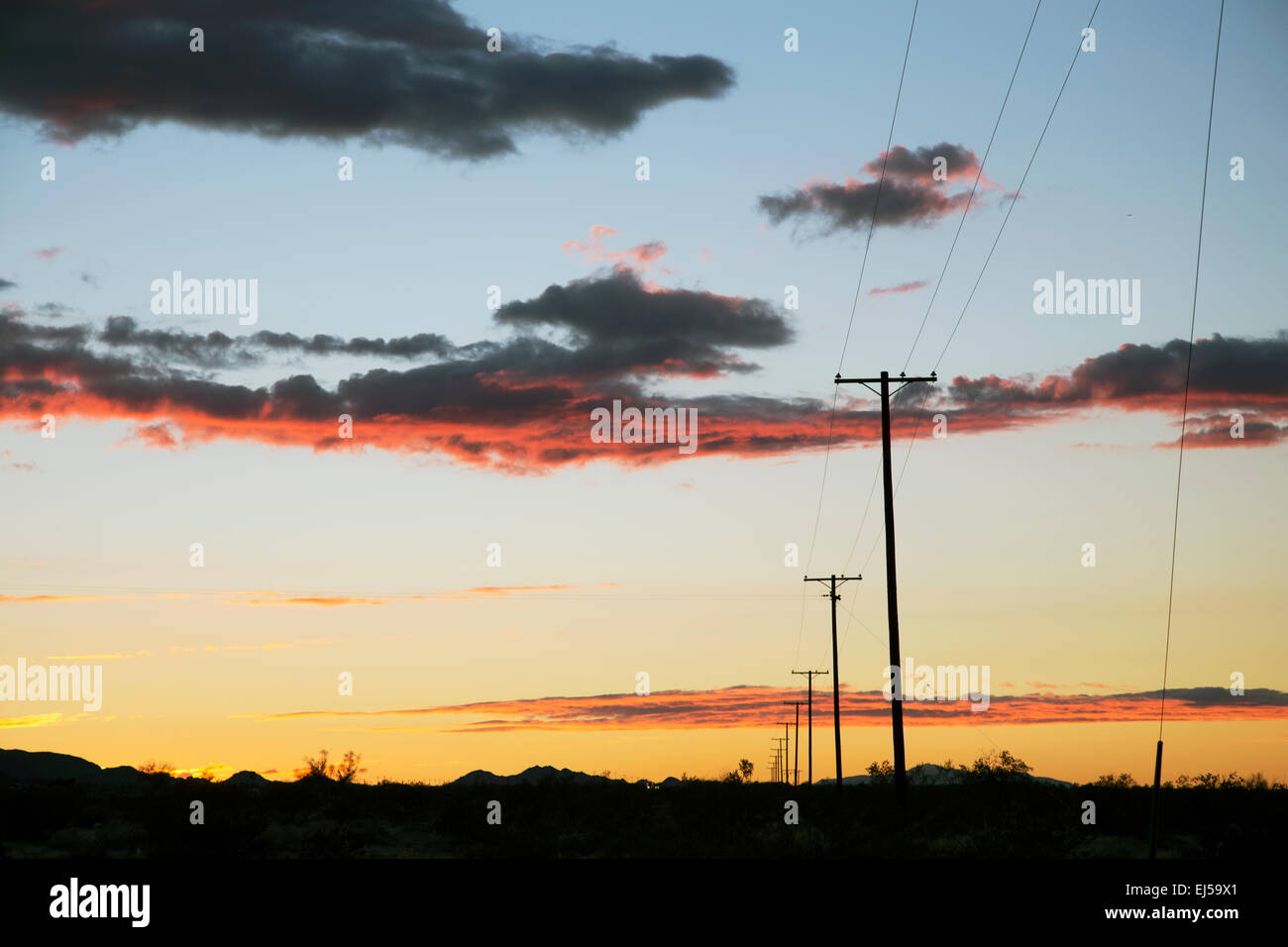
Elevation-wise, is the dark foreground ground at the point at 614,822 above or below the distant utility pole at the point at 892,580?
below

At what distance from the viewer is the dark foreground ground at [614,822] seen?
34875mm

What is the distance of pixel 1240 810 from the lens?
132 ft

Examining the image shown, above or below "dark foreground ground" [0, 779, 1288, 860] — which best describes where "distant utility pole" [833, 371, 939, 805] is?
above

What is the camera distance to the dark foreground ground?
34875 millimetres

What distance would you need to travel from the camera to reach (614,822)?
41094mm
